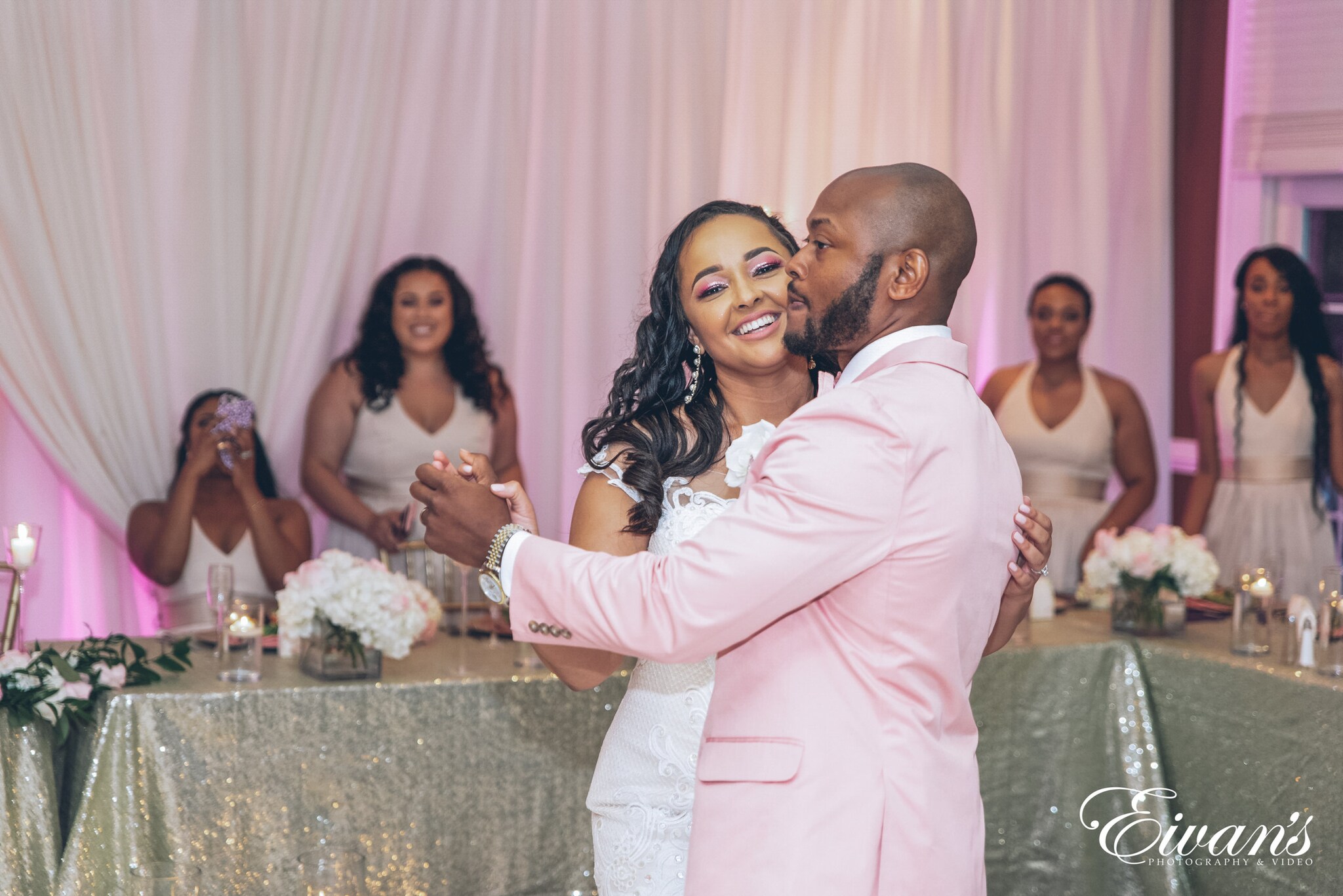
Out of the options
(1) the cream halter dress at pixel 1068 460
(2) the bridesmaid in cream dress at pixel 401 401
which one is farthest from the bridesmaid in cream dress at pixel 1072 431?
(2) the bridesmaid in cream dress at pixel 401 401

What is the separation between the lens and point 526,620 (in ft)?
5.49

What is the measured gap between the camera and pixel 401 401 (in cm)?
459

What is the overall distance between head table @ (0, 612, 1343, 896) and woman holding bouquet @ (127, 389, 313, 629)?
0.74 m

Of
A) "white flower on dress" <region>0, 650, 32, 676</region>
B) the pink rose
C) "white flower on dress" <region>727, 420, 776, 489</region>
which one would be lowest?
the pink rose

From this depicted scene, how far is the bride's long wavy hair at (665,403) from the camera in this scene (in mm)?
2072

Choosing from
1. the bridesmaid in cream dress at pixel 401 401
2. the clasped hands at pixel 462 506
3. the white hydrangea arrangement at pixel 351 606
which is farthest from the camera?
the bridesmaid in cream dress at pixel 401 401

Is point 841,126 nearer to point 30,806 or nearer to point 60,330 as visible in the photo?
point 60,330

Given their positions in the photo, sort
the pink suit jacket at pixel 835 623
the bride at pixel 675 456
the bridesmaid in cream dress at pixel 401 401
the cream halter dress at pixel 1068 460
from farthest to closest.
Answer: the cream halter dress at pixel 1068 460 < the bridesmaid in cream dress at pixel 401 401 < the bride at pixel 675 456 < the pink suit jacket at pixel 835 623

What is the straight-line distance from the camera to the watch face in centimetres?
173

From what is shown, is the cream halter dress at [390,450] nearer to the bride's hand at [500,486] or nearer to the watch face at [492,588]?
the bride's hand at [500,486]

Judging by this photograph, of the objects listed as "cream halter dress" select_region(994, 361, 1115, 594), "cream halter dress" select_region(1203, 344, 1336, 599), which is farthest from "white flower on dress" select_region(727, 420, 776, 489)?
"cream halter dress" select_region(1203, 344, 1336, 599)

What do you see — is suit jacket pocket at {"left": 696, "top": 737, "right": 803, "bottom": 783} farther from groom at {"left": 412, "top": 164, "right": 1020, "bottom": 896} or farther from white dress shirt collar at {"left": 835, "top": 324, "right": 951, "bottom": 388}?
white dress shirt collar at {"left": 835, "top": 324, "right": 951, "bottom": 388}

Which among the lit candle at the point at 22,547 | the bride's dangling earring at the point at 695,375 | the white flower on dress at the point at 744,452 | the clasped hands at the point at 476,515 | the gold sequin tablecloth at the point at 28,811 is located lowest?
the gold sequin tablecloth at the point at 28,811

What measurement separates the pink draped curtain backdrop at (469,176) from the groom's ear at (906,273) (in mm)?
3225
